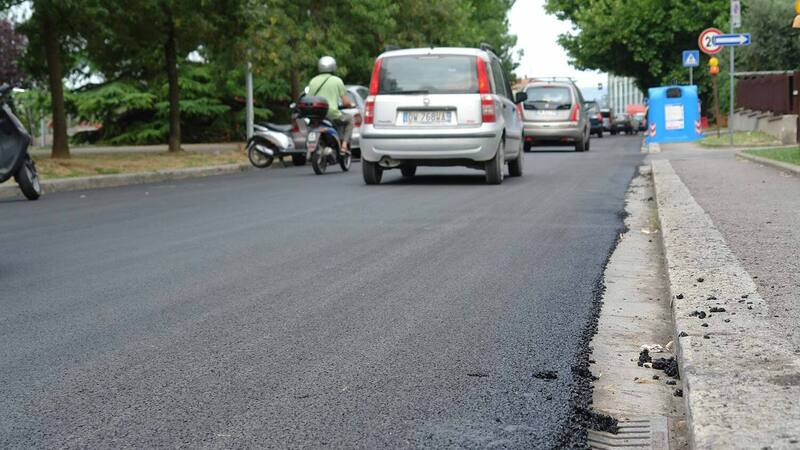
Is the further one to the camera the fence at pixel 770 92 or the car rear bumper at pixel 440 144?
the fence at pixel 770 92

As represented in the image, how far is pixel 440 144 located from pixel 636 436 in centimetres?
1085

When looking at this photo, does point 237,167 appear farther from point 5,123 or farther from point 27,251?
point 27,251

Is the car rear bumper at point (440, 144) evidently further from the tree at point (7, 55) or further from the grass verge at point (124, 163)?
the tree at point (7, 55)

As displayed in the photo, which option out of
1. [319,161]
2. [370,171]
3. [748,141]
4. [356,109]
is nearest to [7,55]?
[356,109]

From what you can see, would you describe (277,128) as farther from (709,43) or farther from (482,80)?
(709,43)

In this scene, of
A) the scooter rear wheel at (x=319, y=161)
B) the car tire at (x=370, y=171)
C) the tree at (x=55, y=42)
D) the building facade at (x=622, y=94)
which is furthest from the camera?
the building facade at (x=622, y=94)

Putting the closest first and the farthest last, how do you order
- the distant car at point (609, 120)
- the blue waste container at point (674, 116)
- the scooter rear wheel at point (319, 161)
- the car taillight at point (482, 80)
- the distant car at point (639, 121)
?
the car taillight at point (482, 80)
the scooter rear wheel at point (319, 161)
the blue waste container at point (674, 116)
the distant car at point (609, 120)
the distant car at point (639, 121)

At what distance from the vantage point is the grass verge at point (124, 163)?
58.8 ft

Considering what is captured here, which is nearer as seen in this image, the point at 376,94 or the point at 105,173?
the point at 376,94

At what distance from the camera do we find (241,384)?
3959mm

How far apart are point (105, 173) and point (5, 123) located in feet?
22.9

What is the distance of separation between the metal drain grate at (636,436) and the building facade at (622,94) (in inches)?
5323

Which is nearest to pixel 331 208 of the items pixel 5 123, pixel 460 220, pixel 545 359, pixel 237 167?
pixel 460 220

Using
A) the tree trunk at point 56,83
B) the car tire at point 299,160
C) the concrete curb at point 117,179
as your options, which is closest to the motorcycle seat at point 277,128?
the concrete curb at point 117,179
